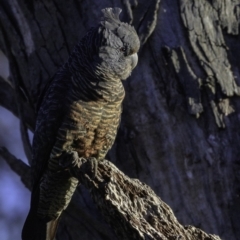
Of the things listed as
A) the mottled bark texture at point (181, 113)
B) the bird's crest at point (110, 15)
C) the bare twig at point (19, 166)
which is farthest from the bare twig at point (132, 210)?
A: the bare twig at point (19, 166)

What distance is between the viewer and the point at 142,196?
156 inches

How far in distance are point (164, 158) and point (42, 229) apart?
886 millimetres

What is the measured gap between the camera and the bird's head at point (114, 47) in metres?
4.60

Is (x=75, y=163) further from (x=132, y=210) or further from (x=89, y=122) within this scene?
(x=132, y=210)

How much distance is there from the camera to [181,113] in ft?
16.7

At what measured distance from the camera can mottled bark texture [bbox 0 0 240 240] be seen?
506 centimetres

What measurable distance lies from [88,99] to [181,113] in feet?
2.37

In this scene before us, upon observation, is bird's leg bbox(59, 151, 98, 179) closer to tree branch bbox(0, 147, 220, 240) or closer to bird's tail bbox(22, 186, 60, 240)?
tree branch bbox(0, 147, 220, 240)

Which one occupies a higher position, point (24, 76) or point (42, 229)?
point (24, 76)

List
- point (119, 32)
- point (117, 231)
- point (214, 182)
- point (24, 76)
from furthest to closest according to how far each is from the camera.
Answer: point (24, 76) < point (214, 182) < point (119, 32) < point (117, 231)

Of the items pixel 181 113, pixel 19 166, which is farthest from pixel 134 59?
pixel 19 166

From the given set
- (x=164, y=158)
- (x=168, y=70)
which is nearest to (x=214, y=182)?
(x=164, y=158)

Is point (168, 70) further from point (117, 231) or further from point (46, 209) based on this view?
point (117, 231)

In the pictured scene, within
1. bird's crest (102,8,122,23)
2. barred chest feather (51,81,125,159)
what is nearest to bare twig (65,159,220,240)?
barred chest feather (51,81,125,159)
